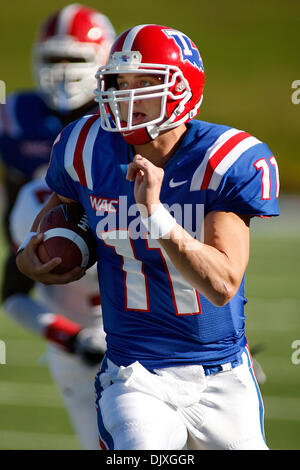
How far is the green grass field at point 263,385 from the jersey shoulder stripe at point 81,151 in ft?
5.27

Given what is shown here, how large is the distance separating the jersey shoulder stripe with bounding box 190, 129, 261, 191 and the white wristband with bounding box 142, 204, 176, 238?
275 millimetres

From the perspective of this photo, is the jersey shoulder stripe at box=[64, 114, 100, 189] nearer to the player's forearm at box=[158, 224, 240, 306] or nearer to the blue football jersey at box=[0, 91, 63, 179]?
the player's forearm at box=[158, 224, 240, 306]

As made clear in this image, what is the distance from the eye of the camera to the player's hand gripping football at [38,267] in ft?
8.54

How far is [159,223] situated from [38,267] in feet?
1.89

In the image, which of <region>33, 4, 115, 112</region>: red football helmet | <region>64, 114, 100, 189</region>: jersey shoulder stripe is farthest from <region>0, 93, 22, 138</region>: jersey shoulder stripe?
<region>64, 114, 100, 189</region>: jersey shoulder stripe

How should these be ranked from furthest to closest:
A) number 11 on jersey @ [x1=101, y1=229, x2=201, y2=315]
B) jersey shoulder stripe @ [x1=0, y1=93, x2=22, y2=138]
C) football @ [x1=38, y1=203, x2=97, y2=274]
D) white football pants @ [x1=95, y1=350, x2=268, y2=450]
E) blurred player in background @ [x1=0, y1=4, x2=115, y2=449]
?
jersey shoulder stripe @ [x1=0, y1=93, x2=22, y2=138], blurred player in background @ [x1=0, y1=4, x2=115, y2=449], football @ [x1=38, y1=203, x2=97, y2=274], number 11 on jersey @ [x1=101, y1=229, x2=201, y2=315], white football pants @ [x1=95, y1=350, x2=268, y2=450]

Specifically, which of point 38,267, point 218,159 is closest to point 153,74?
point 218,159

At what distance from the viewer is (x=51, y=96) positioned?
13.5 ft

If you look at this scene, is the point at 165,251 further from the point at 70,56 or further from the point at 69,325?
the point at 70,56

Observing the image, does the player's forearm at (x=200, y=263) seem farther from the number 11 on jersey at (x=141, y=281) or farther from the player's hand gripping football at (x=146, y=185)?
the number 11 on jersey at (x=141, y=281)

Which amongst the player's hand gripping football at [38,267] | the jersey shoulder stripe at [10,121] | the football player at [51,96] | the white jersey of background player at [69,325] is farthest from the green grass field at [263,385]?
the player's hand gripping football at [38,267]

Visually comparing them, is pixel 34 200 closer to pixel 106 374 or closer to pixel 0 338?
pixel 106 374

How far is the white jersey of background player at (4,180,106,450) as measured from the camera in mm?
3459

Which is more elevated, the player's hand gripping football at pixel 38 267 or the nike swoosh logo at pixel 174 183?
the nike swoosh logo at pixel 174 183
